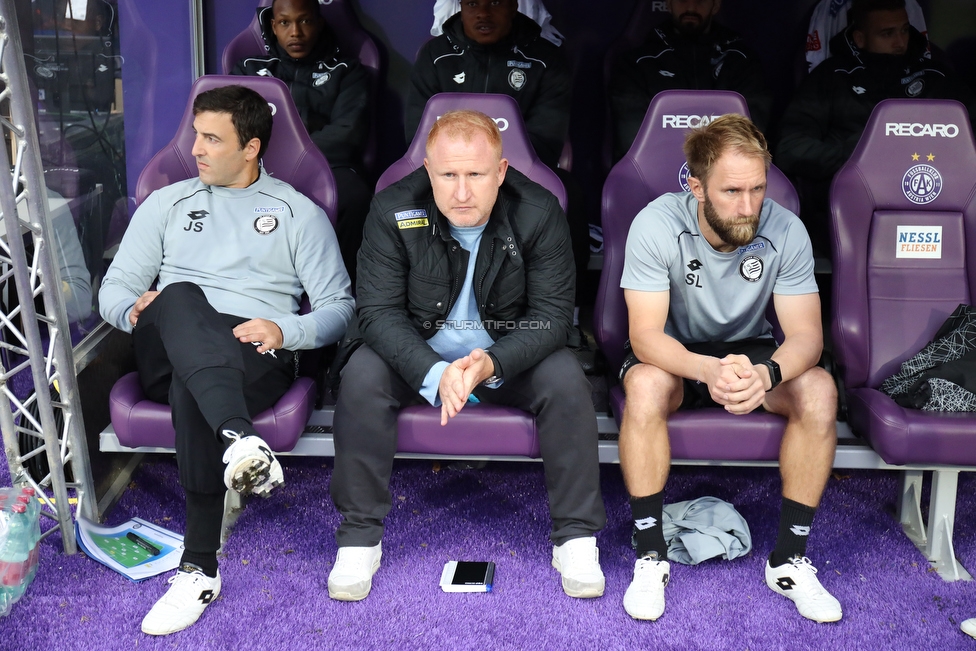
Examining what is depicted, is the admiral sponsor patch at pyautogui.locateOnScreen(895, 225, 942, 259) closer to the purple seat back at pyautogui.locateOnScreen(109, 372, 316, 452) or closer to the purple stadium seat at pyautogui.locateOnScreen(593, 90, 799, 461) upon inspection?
the purple stadium seat at pyautogui.locateOnScreen(593, 90, 799, 461)

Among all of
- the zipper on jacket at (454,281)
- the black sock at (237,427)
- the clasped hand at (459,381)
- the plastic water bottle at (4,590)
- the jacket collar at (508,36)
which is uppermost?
the jacket collar at (508,36)

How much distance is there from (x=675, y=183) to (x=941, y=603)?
1.27m

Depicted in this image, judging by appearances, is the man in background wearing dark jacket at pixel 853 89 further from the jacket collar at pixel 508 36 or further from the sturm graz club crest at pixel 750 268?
the sturm graz club crest at pixel 750 268

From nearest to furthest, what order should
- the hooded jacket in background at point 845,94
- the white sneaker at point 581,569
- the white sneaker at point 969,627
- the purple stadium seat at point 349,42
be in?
the white sneaker at point 969,627 < the white sneaker at point 581,569 < the hooded jacket in background at point 845,94 < the purple stadium seat at point 349,42

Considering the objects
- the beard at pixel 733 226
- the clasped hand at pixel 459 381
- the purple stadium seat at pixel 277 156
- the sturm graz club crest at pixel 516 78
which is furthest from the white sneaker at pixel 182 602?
the sturm graz club crest at pixel 516 78

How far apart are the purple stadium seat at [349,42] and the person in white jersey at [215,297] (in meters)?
1.12

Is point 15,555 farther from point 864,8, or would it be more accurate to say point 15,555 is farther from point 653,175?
point 864,8

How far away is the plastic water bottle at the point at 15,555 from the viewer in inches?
88.9

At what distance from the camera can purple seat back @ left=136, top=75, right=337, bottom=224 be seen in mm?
2812

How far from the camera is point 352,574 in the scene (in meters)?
2.32

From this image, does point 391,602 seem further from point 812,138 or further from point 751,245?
point 812,138

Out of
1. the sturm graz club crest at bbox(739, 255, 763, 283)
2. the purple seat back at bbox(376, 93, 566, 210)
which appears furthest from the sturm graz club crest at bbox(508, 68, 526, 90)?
the sturm graz club crest at bbox(739, 255, 763, 283)

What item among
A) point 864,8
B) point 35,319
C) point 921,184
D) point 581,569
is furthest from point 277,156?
point 864,8

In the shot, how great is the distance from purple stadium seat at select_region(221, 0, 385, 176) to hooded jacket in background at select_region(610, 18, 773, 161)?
94 centimetres
